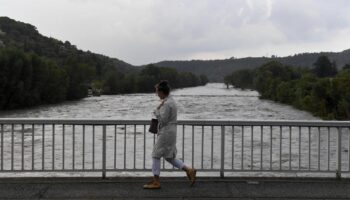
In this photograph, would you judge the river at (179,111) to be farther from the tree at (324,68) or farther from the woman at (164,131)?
the tree at (324,68)

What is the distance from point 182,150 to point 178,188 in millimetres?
2399

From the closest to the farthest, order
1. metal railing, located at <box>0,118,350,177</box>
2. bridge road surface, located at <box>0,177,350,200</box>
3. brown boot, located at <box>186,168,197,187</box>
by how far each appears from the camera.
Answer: bridge road surface, located at <box>0,177,350,200</box>
brown boot, located at <box>186,168,197,187</box>
metal railing, located at <box>0,118,350,177</box>

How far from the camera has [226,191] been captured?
789 cm

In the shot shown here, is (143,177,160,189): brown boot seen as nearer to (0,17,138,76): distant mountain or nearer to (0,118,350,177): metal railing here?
(0,118,350,177): metal railing

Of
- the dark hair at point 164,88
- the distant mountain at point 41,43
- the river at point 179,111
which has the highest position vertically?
the distant mountain at point 41,43

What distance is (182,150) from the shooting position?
410 inches

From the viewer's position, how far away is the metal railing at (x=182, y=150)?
28.8 feet

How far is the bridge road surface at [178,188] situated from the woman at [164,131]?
0.80 feet

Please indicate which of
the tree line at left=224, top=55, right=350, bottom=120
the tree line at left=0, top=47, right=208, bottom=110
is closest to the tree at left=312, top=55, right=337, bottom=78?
the tree line at left=224, top=55, right=350, bottom=120

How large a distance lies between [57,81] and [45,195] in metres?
85.9

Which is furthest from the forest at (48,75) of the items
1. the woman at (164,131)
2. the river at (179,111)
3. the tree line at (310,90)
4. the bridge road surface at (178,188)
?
the woman at (164,131)

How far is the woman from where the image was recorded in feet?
26.0

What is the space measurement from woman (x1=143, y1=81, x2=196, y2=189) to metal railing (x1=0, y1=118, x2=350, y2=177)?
0.74 metres

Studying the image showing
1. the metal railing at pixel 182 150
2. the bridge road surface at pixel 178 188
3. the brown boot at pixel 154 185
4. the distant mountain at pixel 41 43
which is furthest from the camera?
the distant mountain at pixel 41 43
